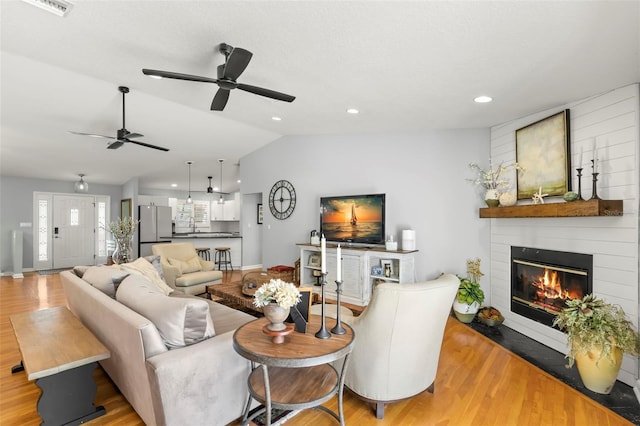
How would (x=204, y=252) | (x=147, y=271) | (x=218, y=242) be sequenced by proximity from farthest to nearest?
(x=218, y=242) → (x=204, y=252) → (x=147, y=271)

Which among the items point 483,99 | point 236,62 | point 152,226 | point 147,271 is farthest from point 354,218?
point 152,226

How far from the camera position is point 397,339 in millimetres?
2051

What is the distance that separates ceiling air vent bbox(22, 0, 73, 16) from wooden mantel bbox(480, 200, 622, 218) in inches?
172

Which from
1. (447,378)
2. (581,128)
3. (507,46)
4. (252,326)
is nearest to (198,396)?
(252,326)

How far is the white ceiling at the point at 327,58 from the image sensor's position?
2086 mm

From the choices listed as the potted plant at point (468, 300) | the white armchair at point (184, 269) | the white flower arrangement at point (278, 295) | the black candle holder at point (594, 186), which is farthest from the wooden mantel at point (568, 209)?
the white armchair at point (184, 269)

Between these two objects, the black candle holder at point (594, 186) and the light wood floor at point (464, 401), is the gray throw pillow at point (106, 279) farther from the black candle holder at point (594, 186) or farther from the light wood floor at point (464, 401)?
the black candle holder at point (594, 186)

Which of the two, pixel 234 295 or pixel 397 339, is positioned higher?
pixel 397 339

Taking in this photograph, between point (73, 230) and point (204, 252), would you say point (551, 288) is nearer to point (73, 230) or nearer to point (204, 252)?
point (204, 252)

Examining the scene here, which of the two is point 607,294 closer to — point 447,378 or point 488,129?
point 447,378

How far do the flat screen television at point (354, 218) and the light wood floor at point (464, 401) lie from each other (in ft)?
7.57

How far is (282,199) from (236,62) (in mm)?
4310

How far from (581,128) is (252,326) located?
142 inches

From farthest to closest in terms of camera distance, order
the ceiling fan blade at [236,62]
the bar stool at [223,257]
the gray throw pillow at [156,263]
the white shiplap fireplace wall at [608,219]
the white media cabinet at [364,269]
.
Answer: the bar stool at [223,257], the white media cabinet at [364,269], the gray throw pillow at [156,263], the white shiplap fireplace wall at [608,219], the ceiling fan blade at [236,62]
